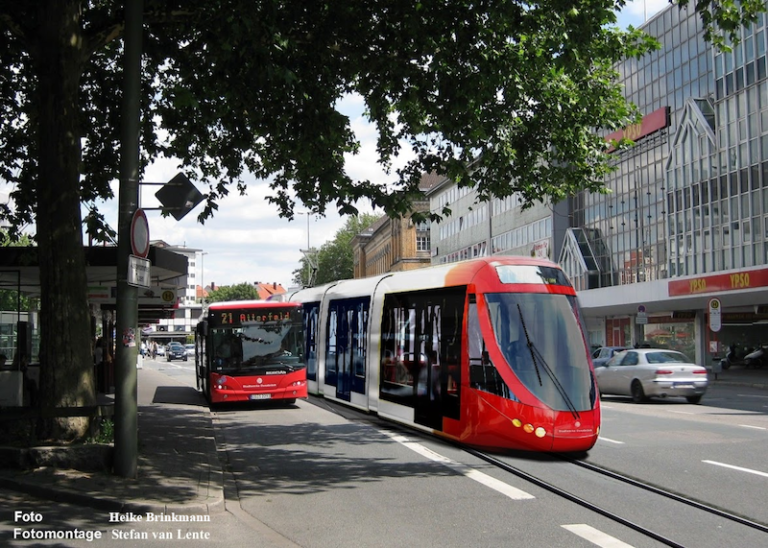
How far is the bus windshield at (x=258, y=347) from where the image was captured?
21406 mm

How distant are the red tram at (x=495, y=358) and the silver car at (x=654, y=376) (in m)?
10.5

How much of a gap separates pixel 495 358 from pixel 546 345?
2.44ft

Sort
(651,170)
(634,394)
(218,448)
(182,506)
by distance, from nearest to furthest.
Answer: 1. (182,506)
2. (218,448)
3. (634,394)
4. (651,170)

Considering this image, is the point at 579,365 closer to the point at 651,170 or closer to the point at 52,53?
the point at 52,53

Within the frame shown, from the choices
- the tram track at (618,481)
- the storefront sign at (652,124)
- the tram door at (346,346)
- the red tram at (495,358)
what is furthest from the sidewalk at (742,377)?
the tram track at (618,481)

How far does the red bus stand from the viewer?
21.2 meters

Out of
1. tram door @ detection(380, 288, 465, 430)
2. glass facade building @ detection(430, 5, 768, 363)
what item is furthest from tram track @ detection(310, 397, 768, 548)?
glass facade building @ detection(430, 5, 768, 363)

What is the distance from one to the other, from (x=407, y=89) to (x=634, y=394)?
14.7m

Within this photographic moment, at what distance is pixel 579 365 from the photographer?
12.2 m

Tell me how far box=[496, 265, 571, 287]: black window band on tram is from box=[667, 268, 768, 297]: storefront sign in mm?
28584

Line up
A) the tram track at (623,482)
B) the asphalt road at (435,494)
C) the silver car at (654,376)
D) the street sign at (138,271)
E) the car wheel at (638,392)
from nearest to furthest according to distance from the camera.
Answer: the asphalt road at (435,494) < the tram track at (623,482) < the street sign at (138,271) < the silver car at (654,376) < the car wheel at (638,392)

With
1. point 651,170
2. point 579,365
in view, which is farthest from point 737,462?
point 651,170

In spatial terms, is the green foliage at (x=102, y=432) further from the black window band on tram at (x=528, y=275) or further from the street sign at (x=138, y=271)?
the black window band on tram at (x=528, y=275)

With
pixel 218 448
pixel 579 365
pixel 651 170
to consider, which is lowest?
pixel 218 448
